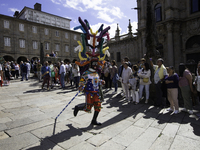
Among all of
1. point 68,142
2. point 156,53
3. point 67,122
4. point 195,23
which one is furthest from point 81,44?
point 195,23

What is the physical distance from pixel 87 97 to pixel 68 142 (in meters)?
1.27

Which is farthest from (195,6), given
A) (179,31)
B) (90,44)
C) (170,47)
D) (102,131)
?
(102,131)

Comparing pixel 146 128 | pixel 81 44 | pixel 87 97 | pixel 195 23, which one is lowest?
pixel 146 128

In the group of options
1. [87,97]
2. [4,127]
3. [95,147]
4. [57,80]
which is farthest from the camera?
[57,80]

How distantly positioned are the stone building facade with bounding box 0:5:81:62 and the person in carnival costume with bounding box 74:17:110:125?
2722 centimetres

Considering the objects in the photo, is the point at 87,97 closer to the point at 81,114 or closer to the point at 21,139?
the point at 81,114

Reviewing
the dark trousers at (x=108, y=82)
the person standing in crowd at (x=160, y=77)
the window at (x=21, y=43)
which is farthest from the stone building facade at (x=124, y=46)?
the person standing in crowd at (x=160, y=77)

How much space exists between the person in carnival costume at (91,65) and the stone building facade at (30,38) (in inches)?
1072

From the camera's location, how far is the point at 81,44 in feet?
12.7

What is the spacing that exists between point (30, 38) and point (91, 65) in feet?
95.5

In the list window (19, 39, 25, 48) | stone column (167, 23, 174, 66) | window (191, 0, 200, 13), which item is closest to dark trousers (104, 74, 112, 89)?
stone column (167, 23, 174, 66)

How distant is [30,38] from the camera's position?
27.8 m

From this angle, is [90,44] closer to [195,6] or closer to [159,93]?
[159,93]

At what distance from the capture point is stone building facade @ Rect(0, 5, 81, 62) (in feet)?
81.7
